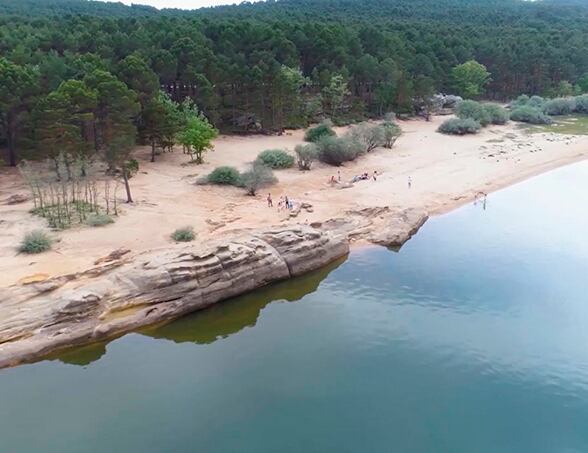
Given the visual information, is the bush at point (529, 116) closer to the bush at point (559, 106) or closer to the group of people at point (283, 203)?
the bush at point (559, 106)

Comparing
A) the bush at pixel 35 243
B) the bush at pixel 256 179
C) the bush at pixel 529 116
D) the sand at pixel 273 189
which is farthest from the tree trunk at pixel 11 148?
the bush at pixel 529 116

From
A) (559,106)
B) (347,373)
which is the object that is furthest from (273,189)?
(559,106)

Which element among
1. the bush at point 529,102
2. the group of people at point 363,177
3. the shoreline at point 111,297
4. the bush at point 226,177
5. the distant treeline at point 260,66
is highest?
the distant treeline at point 260,66

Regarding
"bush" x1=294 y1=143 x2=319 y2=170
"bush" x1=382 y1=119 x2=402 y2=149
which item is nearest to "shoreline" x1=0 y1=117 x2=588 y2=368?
"bush" x1=294 y1=143 x2=319 y2=170

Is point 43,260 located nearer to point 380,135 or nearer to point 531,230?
point 531,230

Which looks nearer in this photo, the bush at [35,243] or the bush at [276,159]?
the bush at [35,243]

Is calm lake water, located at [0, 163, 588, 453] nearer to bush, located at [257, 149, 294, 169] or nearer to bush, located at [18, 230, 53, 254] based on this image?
bush, located at [18, 230, 53, 254]
